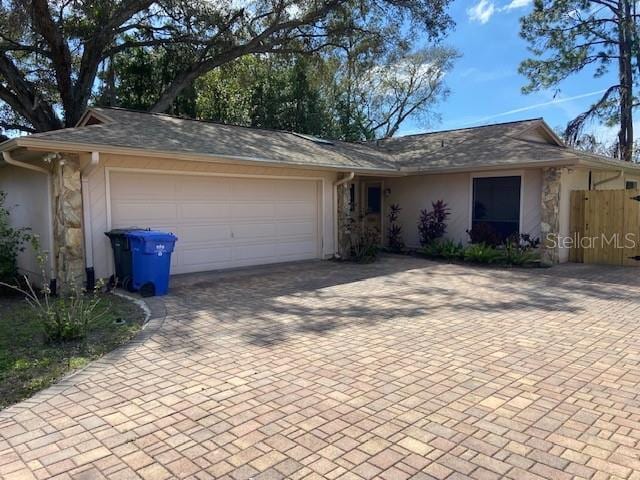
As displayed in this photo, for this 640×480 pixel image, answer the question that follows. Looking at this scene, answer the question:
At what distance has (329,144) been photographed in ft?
46.6

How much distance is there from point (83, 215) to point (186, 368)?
4.78m

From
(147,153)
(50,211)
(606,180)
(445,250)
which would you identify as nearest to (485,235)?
(445,250)

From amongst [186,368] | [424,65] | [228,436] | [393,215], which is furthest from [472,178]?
[424,65]

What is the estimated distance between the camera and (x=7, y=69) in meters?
14.9

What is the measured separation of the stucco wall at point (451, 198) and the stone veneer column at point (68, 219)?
9.44m

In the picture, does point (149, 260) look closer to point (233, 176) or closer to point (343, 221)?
point (233, 176)

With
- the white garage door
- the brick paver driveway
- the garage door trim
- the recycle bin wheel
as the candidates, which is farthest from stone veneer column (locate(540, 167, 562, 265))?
the recycle bin wheel

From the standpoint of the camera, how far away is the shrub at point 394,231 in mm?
14326

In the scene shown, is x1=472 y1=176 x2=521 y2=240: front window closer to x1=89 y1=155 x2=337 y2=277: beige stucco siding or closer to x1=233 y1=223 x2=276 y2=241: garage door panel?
x1=89 y1=155 x2=337 y2=277: beige stucco siding

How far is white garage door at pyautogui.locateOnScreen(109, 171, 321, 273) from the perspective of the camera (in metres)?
8.89

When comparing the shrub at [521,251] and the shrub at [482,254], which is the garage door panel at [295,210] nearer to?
the shrub at [482,254]

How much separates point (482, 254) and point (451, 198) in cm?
232

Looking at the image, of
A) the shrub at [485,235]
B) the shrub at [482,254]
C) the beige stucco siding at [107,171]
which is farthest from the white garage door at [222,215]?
the shrub at [485,235]

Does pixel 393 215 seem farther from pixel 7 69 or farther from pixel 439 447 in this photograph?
pixel 7 69
